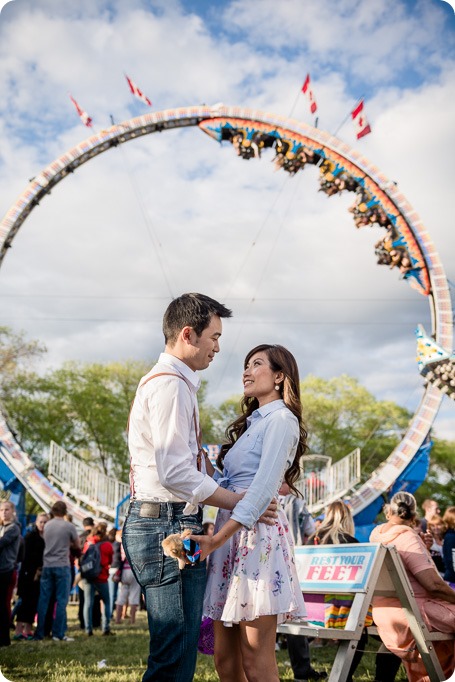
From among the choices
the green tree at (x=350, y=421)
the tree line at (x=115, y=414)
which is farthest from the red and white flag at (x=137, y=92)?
the green tree at (x=350, y=421)

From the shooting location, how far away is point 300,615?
298cm

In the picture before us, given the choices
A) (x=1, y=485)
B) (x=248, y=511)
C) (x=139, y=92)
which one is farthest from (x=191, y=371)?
(x=1, y=485)

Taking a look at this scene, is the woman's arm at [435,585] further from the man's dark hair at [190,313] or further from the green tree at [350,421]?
the green tree at [350,421]

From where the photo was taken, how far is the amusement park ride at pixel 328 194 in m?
16.6

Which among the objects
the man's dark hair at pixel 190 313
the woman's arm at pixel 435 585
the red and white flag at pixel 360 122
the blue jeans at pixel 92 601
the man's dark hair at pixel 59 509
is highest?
the red and white flag at pixel 360 122

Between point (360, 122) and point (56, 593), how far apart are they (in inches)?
470

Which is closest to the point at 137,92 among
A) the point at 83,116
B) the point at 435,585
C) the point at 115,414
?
the point at 83,116

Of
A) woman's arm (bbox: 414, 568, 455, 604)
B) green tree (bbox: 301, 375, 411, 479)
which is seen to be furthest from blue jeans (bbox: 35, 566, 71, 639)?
green tree (bbox: 301, 375, 411, 479)

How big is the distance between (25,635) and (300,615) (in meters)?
7.36

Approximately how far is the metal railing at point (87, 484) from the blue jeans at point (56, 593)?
9470 mm

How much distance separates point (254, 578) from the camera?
9.50 feet

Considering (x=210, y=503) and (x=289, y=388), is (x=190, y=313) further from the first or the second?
(x=210, y=503)

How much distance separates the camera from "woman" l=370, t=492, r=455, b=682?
14.7 feet

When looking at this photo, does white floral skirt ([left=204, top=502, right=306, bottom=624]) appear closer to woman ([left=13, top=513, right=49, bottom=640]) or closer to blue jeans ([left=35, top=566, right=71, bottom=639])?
blue jeans ([left=35, top=566, right=71, bottom=639])
